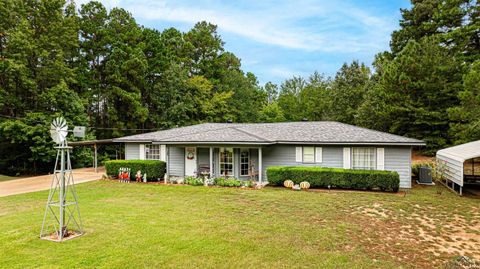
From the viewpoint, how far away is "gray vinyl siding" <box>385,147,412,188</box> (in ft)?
45.7

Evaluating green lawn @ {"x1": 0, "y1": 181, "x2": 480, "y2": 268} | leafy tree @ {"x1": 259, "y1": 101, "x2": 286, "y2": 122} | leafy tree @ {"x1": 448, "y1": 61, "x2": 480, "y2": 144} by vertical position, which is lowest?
green lawn @ {"x1": 0, "y1": 181, "x2": 480, "y2": 268}

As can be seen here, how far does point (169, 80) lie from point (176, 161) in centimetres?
1599

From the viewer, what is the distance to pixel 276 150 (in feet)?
53.3

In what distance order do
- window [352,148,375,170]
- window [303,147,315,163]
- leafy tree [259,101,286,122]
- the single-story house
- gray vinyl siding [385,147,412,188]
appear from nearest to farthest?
gray vinyl siding [385,147,412,188] < the single-story house < window [352,148,375,170] < window [303,147,315,163] < leafy tree [259,101,286,122]

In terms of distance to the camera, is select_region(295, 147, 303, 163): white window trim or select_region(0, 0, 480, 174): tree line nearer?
select_region(295, 147, 303, 163): white window trim

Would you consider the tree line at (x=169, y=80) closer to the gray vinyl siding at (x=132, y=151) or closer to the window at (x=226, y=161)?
the gray vinyl siding at (x=132, y=151)

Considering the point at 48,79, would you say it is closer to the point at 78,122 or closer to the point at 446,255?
the point at 78,122

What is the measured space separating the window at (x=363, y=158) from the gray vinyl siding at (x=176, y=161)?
9.91m

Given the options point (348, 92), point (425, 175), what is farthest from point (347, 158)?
point (348, 92)

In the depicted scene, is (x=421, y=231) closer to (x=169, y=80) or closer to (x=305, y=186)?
(x=305, y=186)

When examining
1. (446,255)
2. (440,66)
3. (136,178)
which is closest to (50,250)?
(446,255)

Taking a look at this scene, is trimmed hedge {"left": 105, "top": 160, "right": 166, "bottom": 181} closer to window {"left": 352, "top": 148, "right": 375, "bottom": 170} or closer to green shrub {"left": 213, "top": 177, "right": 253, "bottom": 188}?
green shrub {"left": 213, "top": 177, "right": 253, "bottom": 188}

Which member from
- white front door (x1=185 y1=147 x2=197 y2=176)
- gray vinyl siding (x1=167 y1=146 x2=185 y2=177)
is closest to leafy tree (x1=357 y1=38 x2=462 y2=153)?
white front door (x1=185 y1=147 x2=197 y2=176)

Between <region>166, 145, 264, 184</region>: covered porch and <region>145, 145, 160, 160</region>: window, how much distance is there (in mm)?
1387
